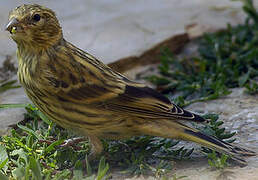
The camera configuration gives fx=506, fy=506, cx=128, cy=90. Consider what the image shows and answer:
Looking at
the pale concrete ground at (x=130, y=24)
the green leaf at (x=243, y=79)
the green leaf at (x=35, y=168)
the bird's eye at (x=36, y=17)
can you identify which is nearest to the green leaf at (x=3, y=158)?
the green leaf at (x=35, y=168)

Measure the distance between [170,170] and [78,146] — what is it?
3.05 feet

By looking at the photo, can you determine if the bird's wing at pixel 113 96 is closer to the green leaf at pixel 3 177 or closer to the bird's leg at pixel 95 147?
the bird's leg at pixel 95 147

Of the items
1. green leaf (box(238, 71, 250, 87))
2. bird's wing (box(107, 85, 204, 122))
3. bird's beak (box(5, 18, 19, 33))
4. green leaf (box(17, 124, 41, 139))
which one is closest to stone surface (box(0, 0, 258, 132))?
green leaf (box(238, 71, 250, 87))

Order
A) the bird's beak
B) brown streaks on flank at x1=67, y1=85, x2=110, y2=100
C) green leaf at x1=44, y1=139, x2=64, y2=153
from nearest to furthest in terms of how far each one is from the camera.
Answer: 1. the bird's beak
2. brown streaks on flank at x1=67, y1=85, x2=110, y2=100
3. green leaf at x1=44, y1=139, x2=64, y2=153

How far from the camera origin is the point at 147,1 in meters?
8.34

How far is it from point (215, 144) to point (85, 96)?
3.64 ft

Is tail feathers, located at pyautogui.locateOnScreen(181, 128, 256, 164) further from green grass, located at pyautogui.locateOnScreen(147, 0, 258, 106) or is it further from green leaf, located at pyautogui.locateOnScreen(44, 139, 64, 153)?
green grass, located at pyautogui.locateOnScreen(147, 0, 258, 106)

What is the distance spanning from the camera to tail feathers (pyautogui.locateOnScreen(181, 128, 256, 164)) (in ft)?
13.1

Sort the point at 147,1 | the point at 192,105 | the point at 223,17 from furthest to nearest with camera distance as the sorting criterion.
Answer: the point at 147,1 < the point at 223,17 < the point at 192,105


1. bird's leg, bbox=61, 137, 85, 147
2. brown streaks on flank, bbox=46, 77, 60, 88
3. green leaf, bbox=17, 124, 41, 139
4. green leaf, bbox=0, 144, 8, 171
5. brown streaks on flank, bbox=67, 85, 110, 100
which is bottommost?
bird's leg, bbox=61, 137, 85, 147

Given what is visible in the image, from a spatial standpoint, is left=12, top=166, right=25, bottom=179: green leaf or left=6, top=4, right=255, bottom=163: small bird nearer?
left=12, top=166, right=25, bottom=179: green leaf

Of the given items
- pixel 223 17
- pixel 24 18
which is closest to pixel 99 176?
pixel 24 18

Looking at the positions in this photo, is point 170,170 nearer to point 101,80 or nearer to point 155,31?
point 101,80

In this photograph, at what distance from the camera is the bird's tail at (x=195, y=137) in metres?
4.02
